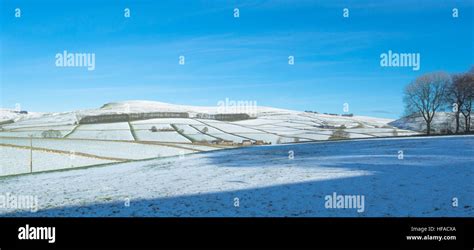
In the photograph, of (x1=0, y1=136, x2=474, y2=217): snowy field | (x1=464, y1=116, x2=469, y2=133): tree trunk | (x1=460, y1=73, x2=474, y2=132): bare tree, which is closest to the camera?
(x1=0, y1=136, x2=474, y2=217): snowy field

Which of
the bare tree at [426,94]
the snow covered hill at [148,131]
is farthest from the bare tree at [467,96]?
the snow covered hill at [148,131]

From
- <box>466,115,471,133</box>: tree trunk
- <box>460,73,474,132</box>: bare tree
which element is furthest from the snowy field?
<box>460,73,474,132</box>: bare tree

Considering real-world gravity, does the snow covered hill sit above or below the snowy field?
above

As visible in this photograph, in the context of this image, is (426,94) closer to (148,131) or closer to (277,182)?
(277,182)

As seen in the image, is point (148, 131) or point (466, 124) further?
A: point (148, 131)

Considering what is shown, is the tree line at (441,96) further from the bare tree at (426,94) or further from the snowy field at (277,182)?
the snowy field at (277,182)

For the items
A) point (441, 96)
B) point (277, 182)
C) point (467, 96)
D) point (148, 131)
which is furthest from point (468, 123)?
point (148, 131)

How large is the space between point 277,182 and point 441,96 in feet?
8.12

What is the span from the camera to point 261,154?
507cm

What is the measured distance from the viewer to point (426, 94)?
468 centimetres

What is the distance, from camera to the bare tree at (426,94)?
4609 millimetres

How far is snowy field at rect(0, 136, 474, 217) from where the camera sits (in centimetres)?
436

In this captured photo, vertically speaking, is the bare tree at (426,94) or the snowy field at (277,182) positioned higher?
the bare tree at (426,94)

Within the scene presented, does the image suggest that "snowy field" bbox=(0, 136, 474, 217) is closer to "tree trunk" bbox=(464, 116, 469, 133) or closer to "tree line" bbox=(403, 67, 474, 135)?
"tree trunk" bbox=(464, 116, 469, 133)
